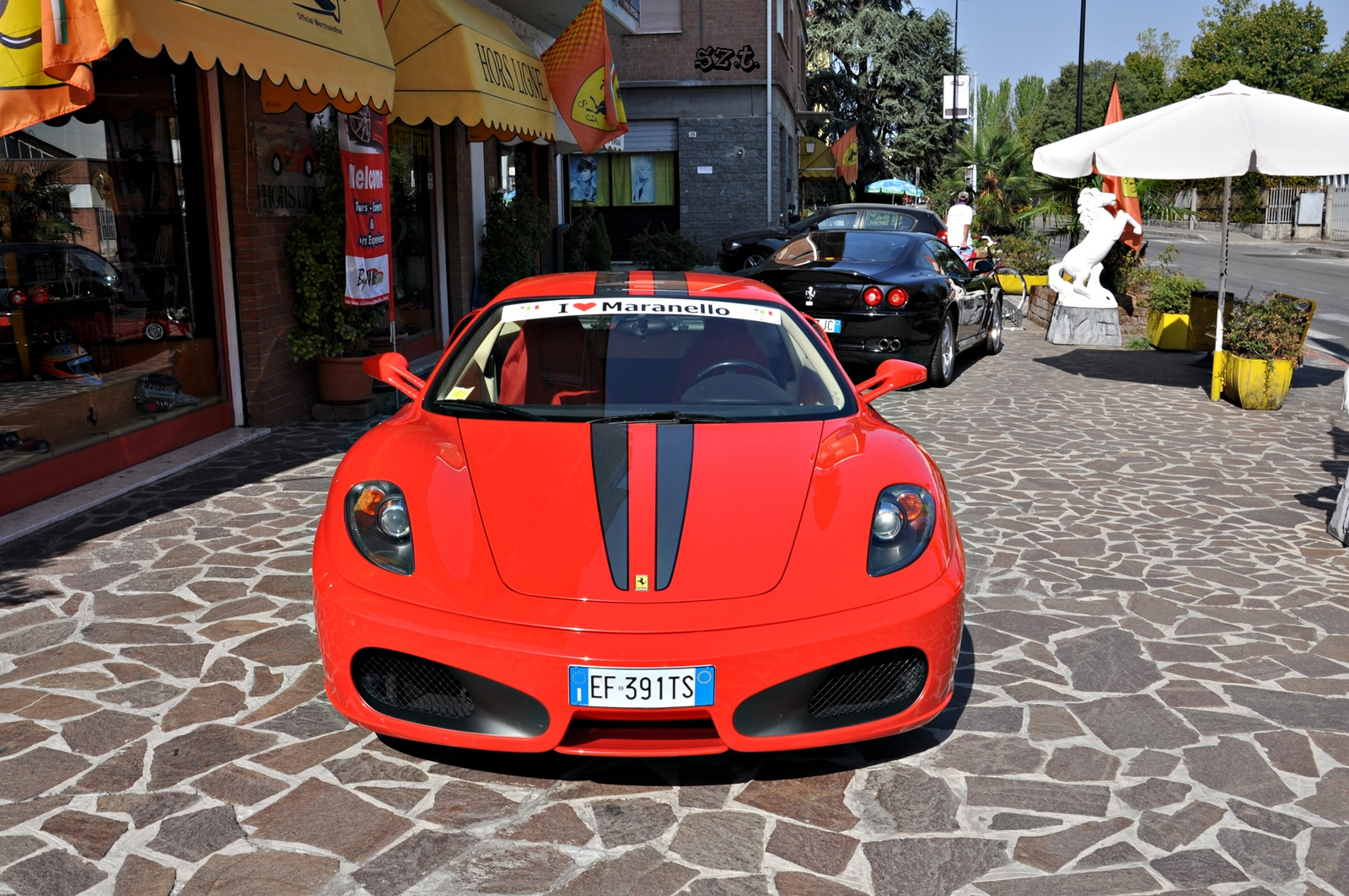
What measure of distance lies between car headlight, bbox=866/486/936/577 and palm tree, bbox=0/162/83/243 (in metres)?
5.49

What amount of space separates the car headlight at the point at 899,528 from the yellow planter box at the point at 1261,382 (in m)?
8.04

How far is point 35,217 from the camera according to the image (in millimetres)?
7047

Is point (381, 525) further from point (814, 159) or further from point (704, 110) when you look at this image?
point (814, 159)

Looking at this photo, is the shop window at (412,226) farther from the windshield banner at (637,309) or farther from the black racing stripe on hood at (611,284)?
the windshield banner at (637,309)

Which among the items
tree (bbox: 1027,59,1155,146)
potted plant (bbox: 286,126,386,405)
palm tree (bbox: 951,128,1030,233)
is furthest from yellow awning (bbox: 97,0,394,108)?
tree (bbox: 1027,59,1155,146)

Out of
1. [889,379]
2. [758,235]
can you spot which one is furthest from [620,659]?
[758,235]

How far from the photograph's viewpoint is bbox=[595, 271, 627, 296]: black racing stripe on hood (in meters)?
4.95

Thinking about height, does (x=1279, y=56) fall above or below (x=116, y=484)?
above

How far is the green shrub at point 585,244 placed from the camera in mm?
21516

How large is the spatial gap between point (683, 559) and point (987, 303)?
11.2 m

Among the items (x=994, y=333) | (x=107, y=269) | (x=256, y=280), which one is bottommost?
(x=994, y=333)

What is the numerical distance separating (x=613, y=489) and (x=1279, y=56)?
6791cm

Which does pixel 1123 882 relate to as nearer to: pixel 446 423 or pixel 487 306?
pixel 446 423

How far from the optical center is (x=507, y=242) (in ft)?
50.2
